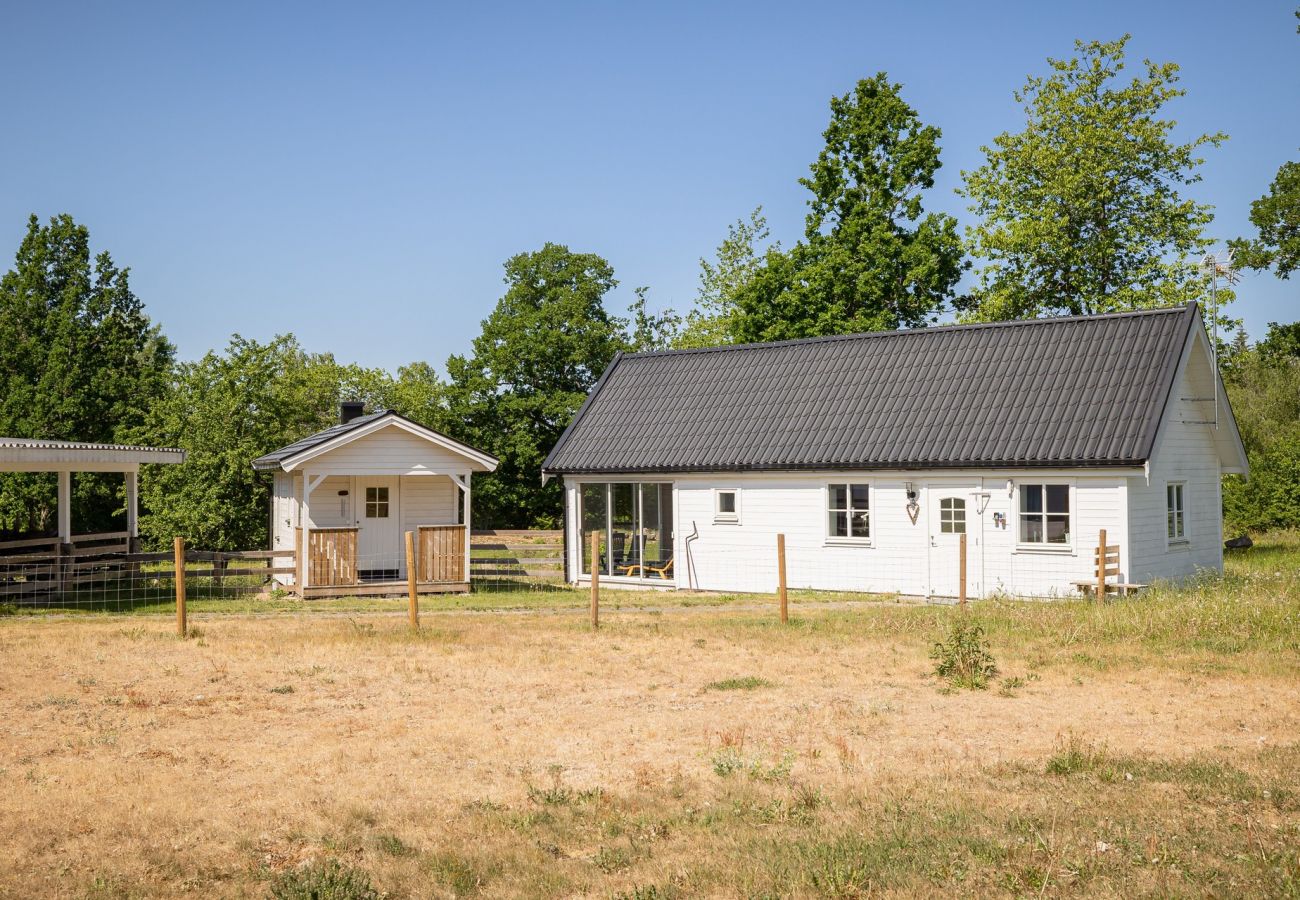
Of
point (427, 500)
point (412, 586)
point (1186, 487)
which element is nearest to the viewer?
point (412, 586)

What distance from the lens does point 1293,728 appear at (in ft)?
36.0

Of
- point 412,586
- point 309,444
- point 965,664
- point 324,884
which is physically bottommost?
point 324,884

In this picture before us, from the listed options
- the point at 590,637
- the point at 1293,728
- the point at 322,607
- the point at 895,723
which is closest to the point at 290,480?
the point at 322,607

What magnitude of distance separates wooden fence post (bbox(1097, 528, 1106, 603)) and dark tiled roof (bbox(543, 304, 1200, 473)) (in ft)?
6.33

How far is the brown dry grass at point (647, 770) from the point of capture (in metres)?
7.32

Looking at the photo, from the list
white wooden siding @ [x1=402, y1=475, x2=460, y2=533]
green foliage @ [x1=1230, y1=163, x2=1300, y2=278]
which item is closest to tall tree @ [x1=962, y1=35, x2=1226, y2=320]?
green foliage @ [x1=1230, y1=163, x2=1300, y2=278]

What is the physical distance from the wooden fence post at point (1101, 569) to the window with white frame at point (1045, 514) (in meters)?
1.82

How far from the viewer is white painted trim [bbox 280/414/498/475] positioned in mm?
25156

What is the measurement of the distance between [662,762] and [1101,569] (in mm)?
11998

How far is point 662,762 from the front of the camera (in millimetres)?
10117

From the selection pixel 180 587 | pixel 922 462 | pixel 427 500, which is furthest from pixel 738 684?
pixel 427 500

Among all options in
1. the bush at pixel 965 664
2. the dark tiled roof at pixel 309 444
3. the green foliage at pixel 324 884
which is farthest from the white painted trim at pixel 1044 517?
the green foliage at pixel 324 884

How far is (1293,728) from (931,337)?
17.2m

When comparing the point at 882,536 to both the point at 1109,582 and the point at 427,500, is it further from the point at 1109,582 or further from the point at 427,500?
the point at 427,500
